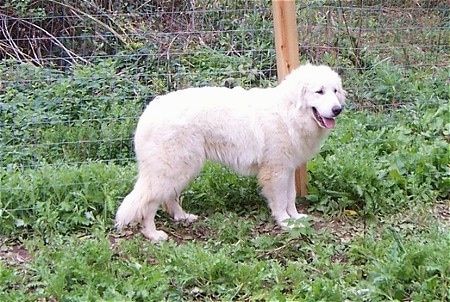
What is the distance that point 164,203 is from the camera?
4691 millimetres

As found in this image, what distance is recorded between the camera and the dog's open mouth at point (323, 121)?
4340mm

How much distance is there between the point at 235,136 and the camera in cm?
441

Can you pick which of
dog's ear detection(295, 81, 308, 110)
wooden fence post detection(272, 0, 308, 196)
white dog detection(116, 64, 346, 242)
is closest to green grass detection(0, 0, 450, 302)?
white dog detection(116, 64, 346, 242)

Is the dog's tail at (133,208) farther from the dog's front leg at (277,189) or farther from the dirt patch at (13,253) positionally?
the dog's front leg at (277,189)

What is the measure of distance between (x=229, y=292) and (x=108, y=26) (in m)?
4.62

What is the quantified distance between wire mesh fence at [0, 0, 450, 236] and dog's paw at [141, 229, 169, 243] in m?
0.58

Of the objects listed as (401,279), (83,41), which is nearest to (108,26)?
(83,41)

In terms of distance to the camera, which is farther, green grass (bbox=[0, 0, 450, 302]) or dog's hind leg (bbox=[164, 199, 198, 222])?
dog's hind leg (bbox=[164, 199, 198, 222])

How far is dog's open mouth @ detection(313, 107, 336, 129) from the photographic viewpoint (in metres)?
4.34

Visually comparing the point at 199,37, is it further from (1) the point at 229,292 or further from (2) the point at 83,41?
(1) the point at 229,292

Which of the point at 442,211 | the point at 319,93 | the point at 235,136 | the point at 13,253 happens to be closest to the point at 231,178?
the point at 235,136

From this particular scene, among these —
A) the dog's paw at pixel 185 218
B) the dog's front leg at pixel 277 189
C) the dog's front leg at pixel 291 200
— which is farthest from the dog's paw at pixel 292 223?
the dog's paw at pixel 185 218

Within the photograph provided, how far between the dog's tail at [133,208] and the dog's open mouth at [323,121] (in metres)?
1.32

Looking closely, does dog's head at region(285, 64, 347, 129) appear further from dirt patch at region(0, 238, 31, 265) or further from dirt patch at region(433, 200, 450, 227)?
dirt patch at region(0, 238, 31, 265)
